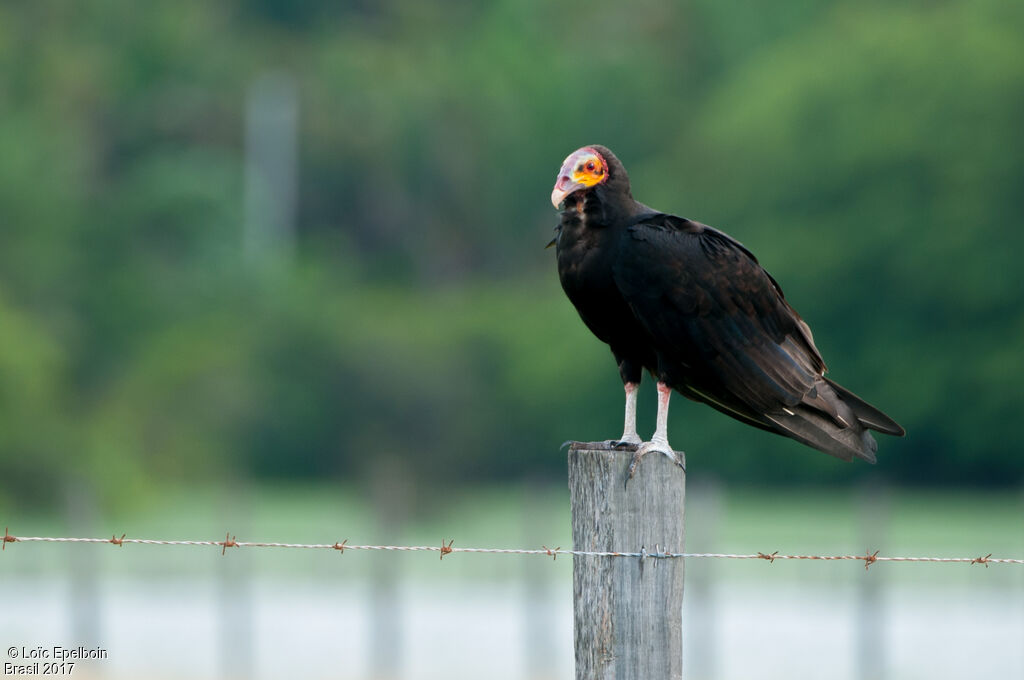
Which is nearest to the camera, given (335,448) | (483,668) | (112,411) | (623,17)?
(483,668)

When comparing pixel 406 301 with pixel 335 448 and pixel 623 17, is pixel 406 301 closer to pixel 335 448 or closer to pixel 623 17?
pixel 335 448

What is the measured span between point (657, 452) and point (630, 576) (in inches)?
12.4

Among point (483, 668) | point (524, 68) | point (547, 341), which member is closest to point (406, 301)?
point (547, 341)

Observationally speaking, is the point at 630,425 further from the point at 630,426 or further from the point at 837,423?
the point at 837,423

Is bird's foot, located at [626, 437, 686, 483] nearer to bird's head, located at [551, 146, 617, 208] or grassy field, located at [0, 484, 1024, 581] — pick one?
bird's head, located at [551, 146, 617, 208]

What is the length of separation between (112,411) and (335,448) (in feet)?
15.2

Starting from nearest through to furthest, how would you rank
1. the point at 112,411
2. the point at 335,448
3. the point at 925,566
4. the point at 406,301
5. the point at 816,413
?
the point at 816,413
the point at 925,566
the point at 112,411
the point at 335,448
the point at 406,301

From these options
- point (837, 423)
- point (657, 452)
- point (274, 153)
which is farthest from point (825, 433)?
point (274, 153)

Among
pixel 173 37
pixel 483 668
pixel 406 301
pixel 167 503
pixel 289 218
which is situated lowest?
pixel 483 668

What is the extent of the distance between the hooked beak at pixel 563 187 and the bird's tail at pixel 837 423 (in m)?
0.86

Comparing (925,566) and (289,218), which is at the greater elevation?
(289,218)

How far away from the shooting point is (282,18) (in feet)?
156

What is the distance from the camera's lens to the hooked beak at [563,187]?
16.6 ft

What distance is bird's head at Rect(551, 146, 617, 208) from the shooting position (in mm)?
5094
